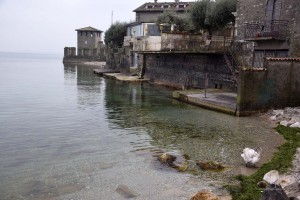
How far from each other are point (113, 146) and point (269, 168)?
5.66 metres

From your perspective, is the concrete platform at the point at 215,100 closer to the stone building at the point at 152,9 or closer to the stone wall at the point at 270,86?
the stone wall at the point at 270,86

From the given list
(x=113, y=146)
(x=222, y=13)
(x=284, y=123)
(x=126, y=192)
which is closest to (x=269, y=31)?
(x=284, y=123)

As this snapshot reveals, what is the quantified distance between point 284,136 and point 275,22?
1087 centimetres

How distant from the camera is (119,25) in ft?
231

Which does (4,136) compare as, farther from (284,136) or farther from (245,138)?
(284,136)

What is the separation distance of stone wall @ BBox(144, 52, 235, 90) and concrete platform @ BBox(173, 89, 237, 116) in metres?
2.23

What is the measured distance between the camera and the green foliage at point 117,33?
69.9 m

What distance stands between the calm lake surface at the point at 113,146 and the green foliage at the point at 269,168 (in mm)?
475

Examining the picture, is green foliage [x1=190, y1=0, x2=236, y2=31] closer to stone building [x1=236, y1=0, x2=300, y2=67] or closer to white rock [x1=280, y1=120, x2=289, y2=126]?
stone building [x1=236, y1=0, x2=300, y2=67]

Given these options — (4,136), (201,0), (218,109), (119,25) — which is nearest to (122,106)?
(218,109)

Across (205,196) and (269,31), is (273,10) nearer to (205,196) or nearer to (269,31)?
(269,31)

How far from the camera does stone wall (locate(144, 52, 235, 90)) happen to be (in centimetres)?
2763

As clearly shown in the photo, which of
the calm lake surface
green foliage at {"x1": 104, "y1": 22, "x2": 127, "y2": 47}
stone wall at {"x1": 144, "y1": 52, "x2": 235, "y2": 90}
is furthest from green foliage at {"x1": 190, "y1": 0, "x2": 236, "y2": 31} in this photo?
green foliage at {"x1": 104, "y1": 22, "x2": 127, "y2": 47}

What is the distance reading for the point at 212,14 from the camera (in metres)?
37.7
